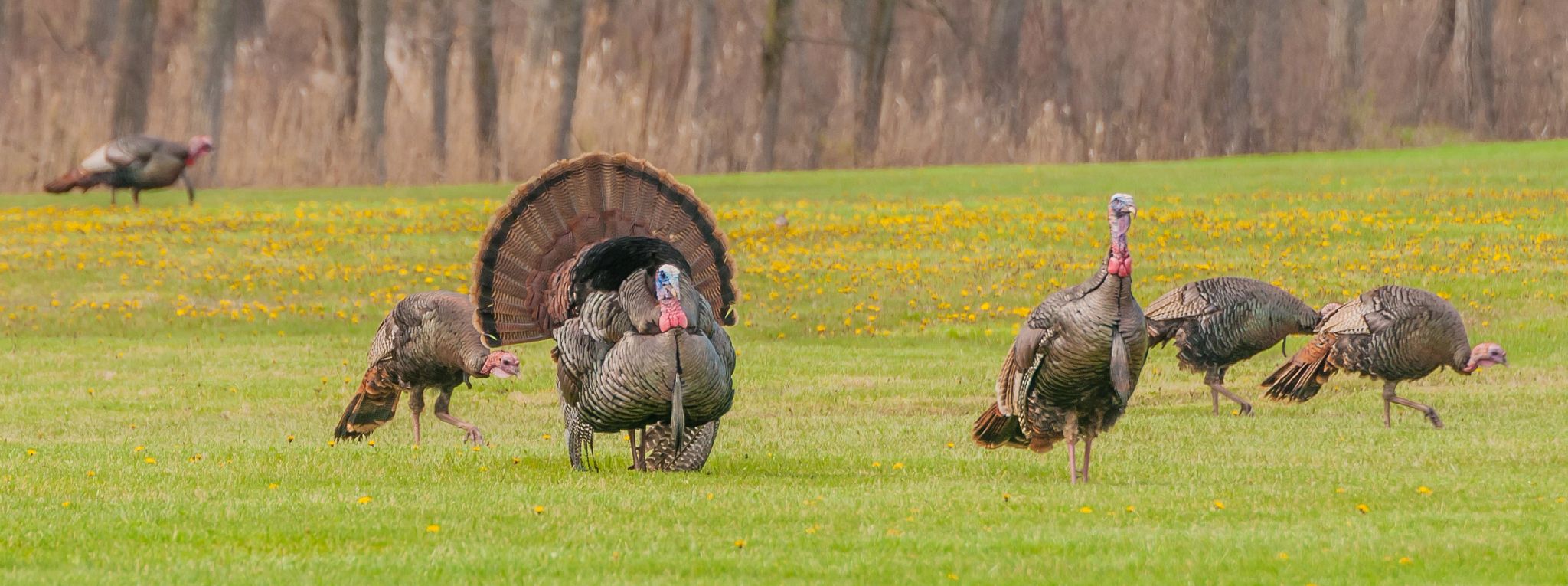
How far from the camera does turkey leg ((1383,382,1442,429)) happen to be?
14391 mm

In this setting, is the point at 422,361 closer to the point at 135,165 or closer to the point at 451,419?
the point at 451,419

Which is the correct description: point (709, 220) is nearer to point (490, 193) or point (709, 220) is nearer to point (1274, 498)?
point (1274, 498)

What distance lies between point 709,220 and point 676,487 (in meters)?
2.09

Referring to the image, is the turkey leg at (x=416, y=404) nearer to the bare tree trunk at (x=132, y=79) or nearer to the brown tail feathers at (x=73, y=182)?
the brown tail feathers at (x=73, y=182)

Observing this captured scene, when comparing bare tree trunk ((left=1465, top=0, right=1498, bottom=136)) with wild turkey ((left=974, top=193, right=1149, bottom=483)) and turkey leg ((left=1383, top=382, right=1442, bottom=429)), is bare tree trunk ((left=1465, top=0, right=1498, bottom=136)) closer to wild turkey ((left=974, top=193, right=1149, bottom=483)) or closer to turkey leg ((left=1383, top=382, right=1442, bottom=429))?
turkey leg ((left=1383, top=382, right=1442, bottom=429))

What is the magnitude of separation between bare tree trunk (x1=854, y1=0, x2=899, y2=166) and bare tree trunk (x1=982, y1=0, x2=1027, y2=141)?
248 cm

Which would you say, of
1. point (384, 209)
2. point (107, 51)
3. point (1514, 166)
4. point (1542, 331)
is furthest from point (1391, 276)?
point (107, 51)

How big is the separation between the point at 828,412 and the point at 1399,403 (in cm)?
457

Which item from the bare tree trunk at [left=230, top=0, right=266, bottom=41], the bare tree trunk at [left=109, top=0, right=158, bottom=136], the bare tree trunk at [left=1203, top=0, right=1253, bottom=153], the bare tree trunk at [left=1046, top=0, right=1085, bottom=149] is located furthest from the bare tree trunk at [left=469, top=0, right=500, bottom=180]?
the bare tree trunk at [left=230, top=0, right=266, bottom=41]

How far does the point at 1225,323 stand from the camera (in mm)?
15586

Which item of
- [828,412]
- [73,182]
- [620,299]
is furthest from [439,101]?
[620,299]

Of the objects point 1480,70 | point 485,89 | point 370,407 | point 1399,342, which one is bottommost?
point 370,407

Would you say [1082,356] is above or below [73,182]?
below

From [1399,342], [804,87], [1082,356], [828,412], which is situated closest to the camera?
[1082,356]
